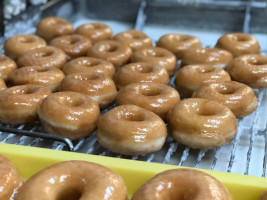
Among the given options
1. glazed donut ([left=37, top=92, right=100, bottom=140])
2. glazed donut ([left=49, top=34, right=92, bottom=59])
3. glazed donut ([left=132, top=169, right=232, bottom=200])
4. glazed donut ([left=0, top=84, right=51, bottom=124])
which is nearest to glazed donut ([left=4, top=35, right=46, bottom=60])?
glazed donut ([left=49, top=34, right=92, bottom=59])

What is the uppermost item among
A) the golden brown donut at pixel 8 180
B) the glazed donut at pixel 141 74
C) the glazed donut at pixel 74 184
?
the glazed donut at pixel 74 184

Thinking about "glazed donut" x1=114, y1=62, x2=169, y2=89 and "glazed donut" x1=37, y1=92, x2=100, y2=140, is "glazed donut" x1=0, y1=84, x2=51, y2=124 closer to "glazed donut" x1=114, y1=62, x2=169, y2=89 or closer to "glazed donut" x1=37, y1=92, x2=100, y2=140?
"glazed donut" x1=37, y1=92, x2=100, y2=140

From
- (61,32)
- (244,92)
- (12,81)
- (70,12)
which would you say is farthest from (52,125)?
(70,12)

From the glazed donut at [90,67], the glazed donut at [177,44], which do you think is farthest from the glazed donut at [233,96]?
the glazed donut at [177,44]

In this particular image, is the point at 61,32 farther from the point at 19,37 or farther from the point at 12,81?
the point at 12,81

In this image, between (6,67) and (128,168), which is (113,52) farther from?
(128,168)

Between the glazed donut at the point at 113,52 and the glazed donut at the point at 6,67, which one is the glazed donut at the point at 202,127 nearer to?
the glazed donut at the point at 113,52

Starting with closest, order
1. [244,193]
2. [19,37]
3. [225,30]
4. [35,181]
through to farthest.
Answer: [35,181]
[244,193]
[19,37]
[225,30]
